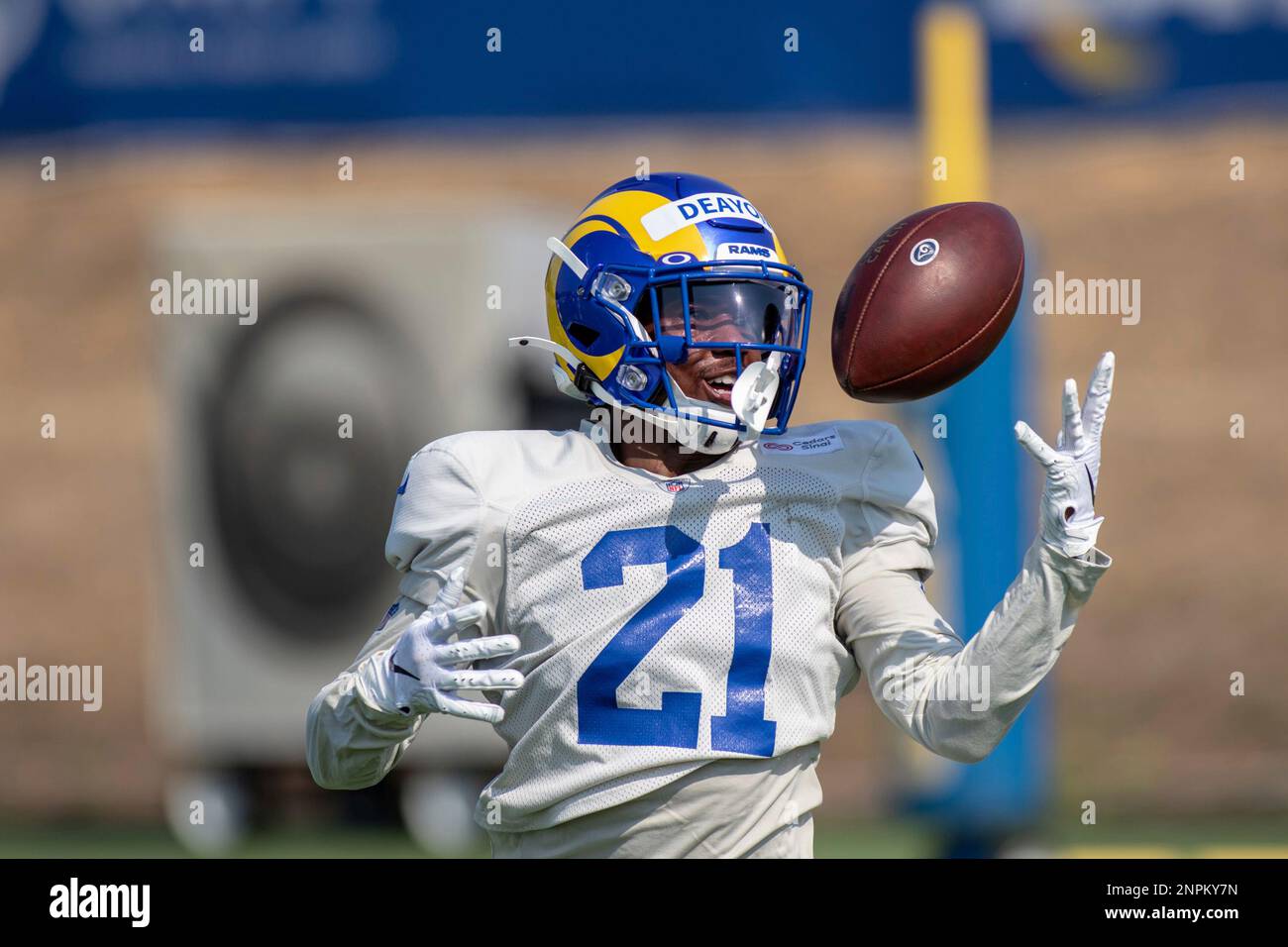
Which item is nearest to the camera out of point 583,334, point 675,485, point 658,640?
point 658,640

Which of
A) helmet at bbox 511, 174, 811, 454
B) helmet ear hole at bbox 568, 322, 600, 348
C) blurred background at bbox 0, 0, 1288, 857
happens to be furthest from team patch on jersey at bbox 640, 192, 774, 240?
blurred background at bbox 0, 0, 1288, 857

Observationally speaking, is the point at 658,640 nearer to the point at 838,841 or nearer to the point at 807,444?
the point at 807,444

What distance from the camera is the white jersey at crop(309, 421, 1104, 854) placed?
242 cm

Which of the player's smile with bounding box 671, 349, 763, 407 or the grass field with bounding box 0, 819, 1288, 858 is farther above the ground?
the player's smile with bounding box 671, 349, 763, 407

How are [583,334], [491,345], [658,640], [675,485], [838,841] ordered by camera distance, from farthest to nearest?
[491,345] → [838,841] → [583,334] → [675,485] → [658,640]

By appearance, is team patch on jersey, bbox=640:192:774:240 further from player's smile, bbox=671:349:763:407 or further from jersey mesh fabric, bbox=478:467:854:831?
jersey mesh fabric, bbox=478:467:854:831

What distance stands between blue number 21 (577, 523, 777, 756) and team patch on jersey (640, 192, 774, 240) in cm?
47

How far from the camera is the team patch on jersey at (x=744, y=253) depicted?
8.57 feet

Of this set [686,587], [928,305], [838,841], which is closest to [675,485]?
[686,587]

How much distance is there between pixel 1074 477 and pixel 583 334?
824mm

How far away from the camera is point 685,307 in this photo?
2598 mm

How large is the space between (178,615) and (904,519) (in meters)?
5.76

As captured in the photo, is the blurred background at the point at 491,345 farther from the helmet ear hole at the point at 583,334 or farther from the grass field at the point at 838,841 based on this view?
the helmet ear hole at the point at 583,334

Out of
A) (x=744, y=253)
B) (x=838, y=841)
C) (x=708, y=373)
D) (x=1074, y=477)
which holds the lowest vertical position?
(x=838, y=841)
